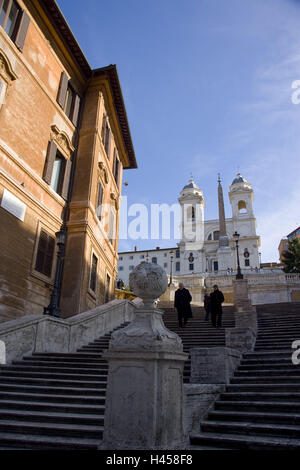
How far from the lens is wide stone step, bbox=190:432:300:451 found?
4.36 m

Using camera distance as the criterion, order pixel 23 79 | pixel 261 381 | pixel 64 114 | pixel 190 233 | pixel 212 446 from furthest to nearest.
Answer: pixel 190 233
pixel 64 114
pixel 23 79
pixel 261 381
pixel 212 446

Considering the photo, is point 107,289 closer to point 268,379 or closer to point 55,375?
point 55,375

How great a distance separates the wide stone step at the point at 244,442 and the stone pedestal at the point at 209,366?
1.61 m

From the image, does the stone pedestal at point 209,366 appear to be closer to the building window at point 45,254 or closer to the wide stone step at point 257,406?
the wide stone step at point 257,406

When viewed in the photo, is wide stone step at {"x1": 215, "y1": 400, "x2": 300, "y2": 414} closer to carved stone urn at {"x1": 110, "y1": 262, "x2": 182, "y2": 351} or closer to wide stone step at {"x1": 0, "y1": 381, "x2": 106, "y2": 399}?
wide stone step at {"x1": 0, "y1": 381, "x2": 106, "y2": 399}

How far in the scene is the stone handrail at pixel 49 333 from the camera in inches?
340

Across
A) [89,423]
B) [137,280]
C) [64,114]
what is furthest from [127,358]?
[64,114]

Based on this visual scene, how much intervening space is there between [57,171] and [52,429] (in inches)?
486

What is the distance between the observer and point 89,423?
17.5ft

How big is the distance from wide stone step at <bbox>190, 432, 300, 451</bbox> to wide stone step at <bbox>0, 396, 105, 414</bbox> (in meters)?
A: 1.79

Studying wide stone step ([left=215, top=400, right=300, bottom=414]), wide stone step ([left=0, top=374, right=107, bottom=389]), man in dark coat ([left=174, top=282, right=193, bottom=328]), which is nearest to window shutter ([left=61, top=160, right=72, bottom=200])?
man in dark coat ([left=174, top=282, right=193, bottom=328])
